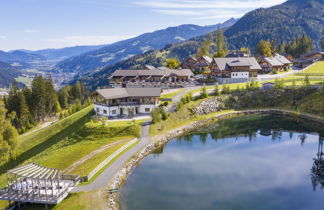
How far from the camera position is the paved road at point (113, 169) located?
112 ft

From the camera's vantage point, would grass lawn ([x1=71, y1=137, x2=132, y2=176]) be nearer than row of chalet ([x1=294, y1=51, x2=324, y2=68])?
Yes

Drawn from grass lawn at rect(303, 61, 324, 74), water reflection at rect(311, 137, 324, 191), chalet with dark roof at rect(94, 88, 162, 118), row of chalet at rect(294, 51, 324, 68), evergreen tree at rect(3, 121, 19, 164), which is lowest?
water reflection at rect(311, 137, 324, 191)

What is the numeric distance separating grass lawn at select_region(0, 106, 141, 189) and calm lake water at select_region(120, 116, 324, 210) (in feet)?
33.4

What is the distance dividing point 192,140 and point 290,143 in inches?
829

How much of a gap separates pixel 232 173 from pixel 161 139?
19.2 m

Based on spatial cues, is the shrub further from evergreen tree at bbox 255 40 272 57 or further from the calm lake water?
evergreen tree at bbox 255 40 272 57

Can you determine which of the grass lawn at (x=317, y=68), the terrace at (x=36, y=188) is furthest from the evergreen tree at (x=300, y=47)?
the terrace at (x=36, y=188)

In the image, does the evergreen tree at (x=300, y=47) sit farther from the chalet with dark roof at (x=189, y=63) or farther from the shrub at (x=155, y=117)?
the shrub at (x=155, y=117)

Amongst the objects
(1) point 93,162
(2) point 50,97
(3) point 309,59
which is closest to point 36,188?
(1) point 93,162

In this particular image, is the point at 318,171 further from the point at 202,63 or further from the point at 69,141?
the point at 202,63

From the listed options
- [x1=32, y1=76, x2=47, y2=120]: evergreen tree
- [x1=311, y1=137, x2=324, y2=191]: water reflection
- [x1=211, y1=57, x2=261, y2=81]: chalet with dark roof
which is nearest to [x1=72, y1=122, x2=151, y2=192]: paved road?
[x1=311, y1=137, x2=324, y2=191]: water reflection

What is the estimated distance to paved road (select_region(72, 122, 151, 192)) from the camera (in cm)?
3400

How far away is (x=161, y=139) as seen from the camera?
182 ft

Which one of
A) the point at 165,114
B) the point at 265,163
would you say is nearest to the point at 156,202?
the point at 265,163
